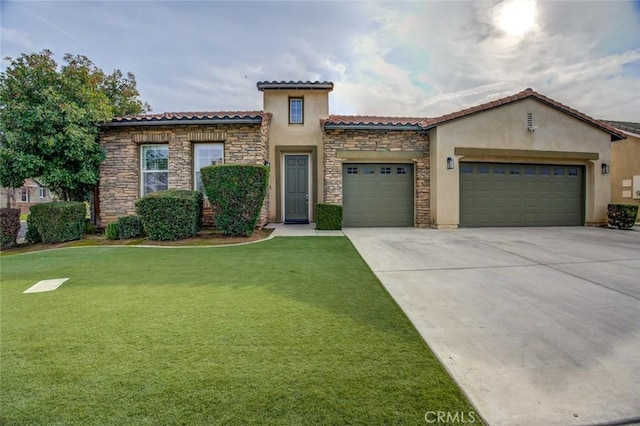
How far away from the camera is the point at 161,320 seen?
122 inches

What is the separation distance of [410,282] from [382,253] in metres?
1.97

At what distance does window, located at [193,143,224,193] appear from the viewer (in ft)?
34.7

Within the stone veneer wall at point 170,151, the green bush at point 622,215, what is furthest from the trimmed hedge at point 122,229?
the green bush at point 622,215

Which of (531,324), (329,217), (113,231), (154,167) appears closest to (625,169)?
(329,217)

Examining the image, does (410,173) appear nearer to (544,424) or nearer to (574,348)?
(574,348)

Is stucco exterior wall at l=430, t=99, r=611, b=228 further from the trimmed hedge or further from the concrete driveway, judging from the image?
the trimmed hedge

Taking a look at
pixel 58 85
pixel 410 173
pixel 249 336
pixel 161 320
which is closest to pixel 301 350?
pixel 249 336

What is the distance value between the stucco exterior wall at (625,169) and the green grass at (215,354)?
14483 mm

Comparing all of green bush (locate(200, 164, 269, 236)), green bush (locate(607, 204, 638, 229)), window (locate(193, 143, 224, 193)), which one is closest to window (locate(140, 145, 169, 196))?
window (locate(193, 143, 224, 193))

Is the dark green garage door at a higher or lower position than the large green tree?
lower

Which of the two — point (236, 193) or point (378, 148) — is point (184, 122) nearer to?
point (236, 193)

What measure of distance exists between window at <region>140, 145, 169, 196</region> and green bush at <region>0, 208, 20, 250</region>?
3390 mm

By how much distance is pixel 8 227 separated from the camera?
845cm

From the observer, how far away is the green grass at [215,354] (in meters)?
1.82
